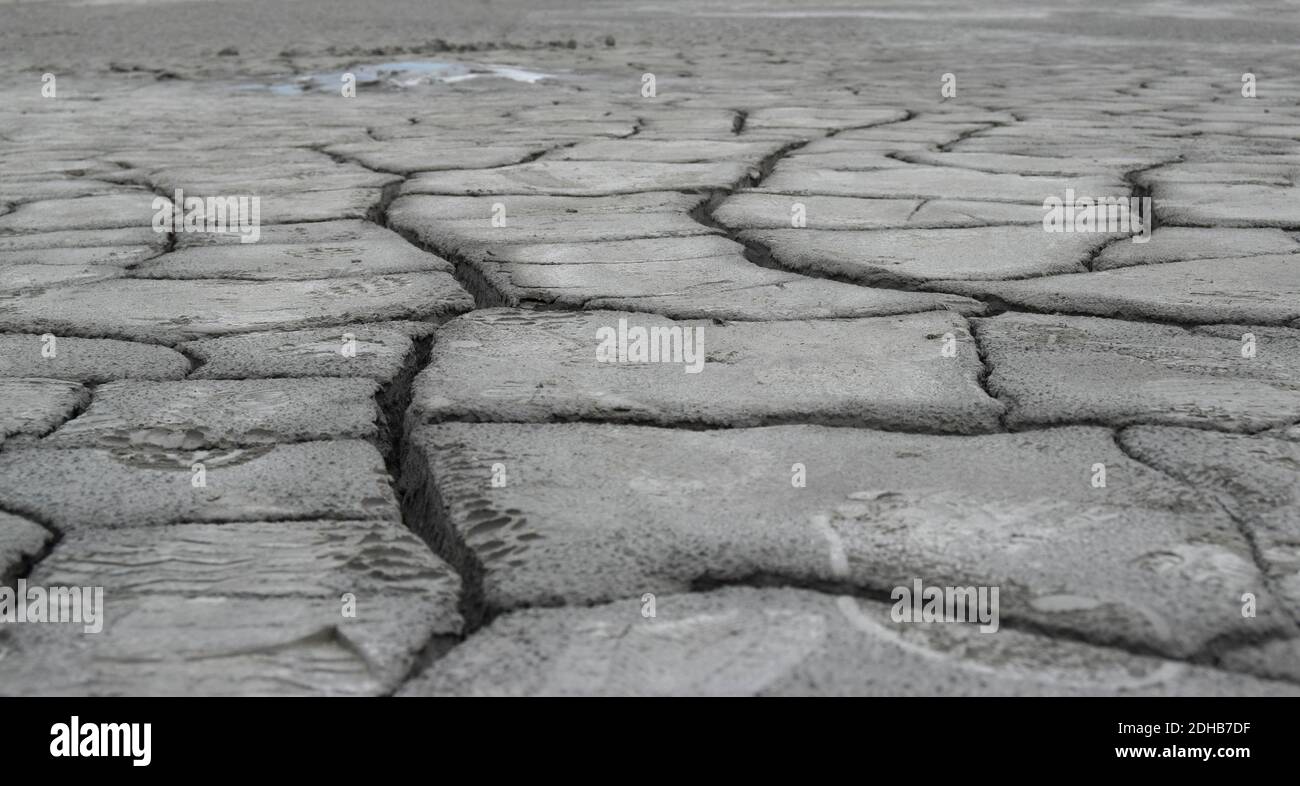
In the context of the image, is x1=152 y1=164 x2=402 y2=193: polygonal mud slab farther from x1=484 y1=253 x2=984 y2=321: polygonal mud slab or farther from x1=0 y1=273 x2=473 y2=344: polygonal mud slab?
x1=484 y1=253 x2=984 y2=321: polygonal mud slab

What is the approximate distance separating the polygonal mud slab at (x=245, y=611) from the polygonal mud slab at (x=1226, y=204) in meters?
1.87

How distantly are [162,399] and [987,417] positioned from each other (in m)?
0.93

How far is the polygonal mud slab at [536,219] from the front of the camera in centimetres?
248

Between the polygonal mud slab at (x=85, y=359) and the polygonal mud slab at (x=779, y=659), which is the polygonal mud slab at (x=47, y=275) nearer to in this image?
the polygonal mud slab at (x=85, y=359)

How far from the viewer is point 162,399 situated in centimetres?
162

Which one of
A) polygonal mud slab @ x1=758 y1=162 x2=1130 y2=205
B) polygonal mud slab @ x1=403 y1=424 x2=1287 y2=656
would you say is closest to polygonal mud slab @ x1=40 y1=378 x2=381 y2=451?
polygonal mud slab @ x1=403 y1=424 x2=1287 y2=656

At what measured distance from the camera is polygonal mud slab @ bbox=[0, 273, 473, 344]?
6.34 ft

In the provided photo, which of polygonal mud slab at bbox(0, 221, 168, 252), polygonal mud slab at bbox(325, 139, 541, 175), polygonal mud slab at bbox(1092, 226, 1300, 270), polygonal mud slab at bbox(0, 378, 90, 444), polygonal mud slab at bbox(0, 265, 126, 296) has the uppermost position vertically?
polygonal mud slab at bbox(325, 139, 541, 175)

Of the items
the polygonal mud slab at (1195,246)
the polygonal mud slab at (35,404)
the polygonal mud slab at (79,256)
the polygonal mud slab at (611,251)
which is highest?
the polygonal mud slab at (79,256)

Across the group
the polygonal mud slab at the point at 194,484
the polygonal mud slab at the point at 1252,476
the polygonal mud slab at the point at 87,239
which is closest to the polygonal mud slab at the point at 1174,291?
the polygonal mud slab at the point at 1252,476

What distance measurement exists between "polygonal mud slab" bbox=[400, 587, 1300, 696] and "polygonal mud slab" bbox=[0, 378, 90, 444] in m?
0.73

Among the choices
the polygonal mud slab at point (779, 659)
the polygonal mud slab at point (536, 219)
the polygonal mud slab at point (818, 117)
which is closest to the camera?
the polygonal mud slab at point (779, 659)

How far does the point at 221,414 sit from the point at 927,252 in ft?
4.03
